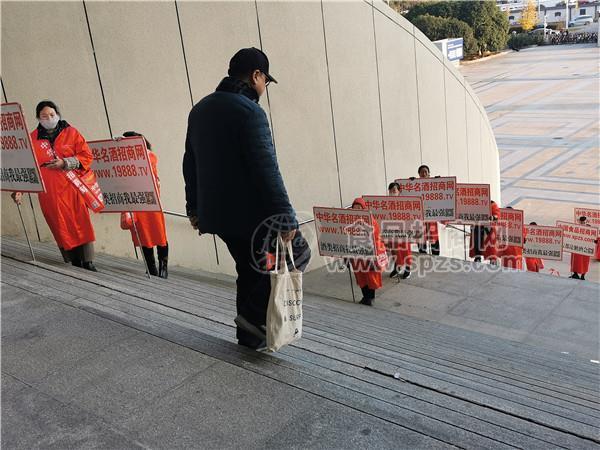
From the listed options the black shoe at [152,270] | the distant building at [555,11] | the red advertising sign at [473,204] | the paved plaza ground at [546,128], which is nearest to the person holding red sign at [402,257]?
the red advertising sign at [473,204]

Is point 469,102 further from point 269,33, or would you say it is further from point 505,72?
point 505,72

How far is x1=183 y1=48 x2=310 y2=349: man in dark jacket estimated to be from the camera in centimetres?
288

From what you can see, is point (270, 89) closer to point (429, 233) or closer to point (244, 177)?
point (429, 233)

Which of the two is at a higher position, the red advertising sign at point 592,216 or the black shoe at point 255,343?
the black shoe at point 255,343

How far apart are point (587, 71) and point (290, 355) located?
62.2 meters

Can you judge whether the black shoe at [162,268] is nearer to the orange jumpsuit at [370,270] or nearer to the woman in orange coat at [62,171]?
the woman in orange coat at [62,171]

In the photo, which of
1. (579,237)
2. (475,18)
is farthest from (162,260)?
(475,18)

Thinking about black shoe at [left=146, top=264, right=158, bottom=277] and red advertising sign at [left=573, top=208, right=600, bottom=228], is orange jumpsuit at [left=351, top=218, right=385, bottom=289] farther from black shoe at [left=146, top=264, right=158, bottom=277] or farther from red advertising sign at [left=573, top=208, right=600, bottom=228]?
red advertising sign at [left=573, top=208, right=600, bottom=228]

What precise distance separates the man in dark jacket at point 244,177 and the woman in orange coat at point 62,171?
2.69 metres

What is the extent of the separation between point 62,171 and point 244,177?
331 centimetres

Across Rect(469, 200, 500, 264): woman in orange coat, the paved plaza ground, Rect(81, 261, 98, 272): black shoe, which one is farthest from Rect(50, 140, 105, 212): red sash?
the paved plaza ground

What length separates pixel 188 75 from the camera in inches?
349

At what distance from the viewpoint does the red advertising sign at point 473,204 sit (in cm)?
1025

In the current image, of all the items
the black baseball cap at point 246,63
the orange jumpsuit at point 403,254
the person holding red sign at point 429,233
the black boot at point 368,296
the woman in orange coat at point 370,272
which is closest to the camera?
the black baseball cap at point 246,63
